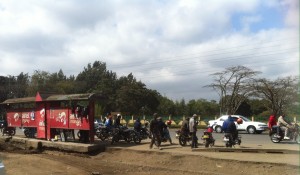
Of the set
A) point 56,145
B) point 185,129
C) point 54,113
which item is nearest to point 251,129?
point 185,129

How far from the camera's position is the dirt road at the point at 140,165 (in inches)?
530

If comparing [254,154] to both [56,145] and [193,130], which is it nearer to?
[193,130]

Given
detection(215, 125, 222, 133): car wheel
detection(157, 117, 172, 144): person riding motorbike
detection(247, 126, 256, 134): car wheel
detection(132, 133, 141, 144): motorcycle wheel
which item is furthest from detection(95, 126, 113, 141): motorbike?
detection(247, 126, 256, 134): car wheel

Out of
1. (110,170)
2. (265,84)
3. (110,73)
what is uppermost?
(110,73)

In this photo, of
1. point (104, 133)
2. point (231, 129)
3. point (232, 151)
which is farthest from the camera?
point (104, 133)

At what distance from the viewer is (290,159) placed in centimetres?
1401

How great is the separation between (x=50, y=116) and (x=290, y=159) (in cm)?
1511

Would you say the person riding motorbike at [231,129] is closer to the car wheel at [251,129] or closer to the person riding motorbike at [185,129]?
the person riding motorbike at [185,129]

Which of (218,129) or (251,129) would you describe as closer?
(251,129)

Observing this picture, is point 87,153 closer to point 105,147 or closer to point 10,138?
point 105,147

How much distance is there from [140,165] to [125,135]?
6417 mm

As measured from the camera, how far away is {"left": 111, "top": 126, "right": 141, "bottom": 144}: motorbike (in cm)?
2189

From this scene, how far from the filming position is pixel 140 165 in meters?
16.0

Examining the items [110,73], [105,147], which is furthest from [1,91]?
[105,147]
